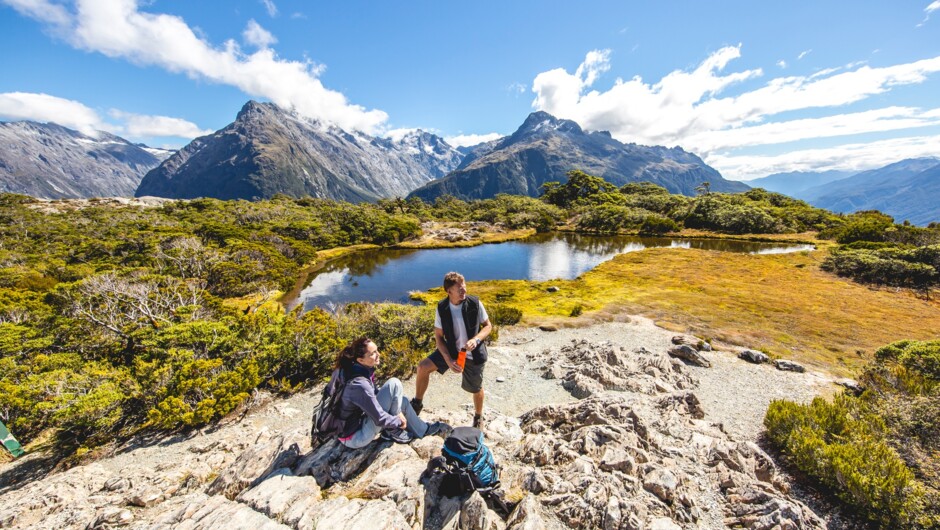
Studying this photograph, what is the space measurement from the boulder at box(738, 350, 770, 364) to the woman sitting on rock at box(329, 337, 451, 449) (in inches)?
684

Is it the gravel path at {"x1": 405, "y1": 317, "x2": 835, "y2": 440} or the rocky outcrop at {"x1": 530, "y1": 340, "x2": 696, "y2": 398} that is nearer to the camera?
the gravel path at {"x1": 405, "y1": 317, "x2": 835, "y2": 440}

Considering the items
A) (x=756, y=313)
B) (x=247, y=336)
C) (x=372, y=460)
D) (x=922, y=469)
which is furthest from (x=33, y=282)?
(x=756, y=313)

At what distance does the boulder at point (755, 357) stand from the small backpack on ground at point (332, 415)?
60.3 ft

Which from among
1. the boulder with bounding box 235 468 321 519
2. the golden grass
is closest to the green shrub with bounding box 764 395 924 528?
the boulder with bounding box 235 468 321 519

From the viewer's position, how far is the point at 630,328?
2175 cm

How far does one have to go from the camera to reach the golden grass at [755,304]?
19844mm

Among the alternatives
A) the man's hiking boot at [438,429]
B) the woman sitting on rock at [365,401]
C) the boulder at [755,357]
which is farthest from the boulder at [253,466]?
the boulder at [755,357]

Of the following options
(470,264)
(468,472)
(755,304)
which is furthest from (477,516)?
(470,264)

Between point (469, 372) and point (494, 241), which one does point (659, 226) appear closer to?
point (494, 241)

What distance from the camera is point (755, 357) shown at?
1616 cm

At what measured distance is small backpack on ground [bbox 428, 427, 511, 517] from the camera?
5.65 m

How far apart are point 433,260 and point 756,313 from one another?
42990mm

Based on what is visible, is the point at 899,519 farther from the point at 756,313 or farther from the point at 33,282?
the point at 33,282

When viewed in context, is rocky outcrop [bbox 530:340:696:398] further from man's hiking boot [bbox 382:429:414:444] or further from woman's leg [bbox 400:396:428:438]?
man's hiking boot [bbox 382:429:414:444]
